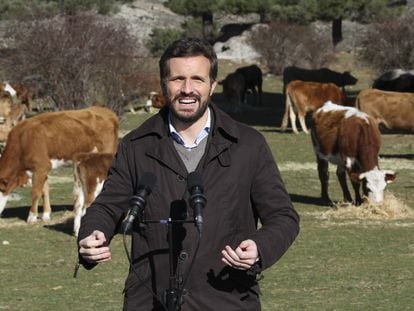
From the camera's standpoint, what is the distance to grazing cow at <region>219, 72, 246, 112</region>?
42.1 metres

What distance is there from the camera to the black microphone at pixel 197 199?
4887 mm

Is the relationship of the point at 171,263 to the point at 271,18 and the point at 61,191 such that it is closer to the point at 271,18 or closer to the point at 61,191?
the point at 61,191

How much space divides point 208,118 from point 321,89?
2763cm

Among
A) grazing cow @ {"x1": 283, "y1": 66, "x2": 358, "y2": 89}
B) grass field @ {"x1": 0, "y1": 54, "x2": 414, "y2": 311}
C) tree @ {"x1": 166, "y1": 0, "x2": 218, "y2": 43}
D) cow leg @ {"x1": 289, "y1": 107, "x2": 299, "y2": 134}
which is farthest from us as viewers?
tree @ {"x1": 166, "y1": 0, "x2": 218, "y2": 43}

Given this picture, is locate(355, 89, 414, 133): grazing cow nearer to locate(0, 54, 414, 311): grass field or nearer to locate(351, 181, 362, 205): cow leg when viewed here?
locate(0, 54, 414, 311): grass field

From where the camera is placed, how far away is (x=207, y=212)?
17.3 feet

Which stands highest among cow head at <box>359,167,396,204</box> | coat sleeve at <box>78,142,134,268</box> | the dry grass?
coat sleeve at <box>78,142,134,268</box>

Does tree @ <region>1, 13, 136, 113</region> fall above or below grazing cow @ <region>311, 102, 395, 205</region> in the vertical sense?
below

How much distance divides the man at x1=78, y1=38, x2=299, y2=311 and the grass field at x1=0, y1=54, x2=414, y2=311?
534 cm

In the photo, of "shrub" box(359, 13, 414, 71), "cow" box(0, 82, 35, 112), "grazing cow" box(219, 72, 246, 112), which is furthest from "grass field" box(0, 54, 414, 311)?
"shrub" box(359, 13, 414, 71)

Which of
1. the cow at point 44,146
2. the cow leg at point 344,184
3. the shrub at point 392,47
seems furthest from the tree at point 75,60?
the cow leg at point 344,184

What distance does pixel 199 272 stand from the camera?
17.2 ft

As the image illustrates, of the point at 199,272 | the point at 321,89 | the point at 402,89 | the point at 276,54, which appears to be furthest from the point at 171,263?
the point at 276,54

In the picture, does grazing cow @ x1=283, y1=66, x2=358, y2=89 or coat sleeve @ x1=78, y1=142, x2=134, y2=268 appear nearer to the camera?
coat sleeve @ x1=78, y1=142, x2=134, y2=268
